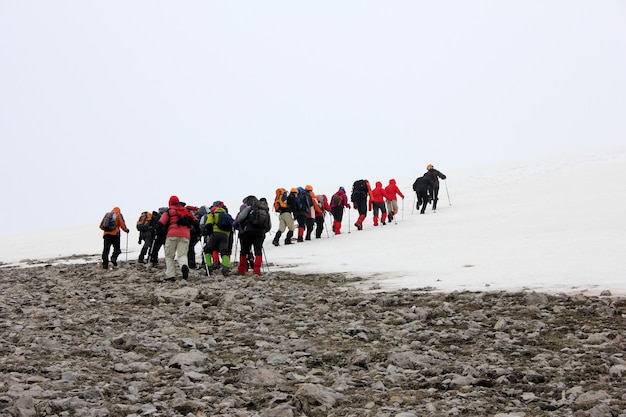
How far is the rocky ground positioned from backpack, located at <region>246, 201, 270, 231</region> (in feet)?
14.1

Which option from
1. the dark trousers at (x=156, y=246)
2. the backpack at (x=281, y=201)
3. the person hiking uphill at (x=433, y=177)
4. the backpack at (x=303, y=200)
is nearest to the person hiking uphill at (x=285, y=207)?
the backpack at (x=281, y=201)

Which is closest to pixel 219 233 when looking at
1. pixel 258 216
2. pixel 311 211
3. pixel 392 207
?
pixel 258 216

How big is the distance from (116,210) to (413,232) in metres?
10.5

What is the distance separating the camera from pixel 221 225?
16750 mm

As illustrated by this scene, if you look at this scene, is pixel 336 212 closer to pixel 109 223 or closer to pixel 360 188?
pixel 360 188

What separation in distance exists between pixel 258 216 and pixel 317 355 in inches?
348

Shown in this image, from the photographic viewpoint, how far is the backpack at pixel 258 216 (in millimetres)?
16250

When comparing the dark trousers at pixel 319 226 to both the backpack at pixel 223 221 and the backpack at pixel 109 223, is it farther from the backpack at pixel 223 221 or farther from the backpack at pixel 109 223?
the backpack at pixel 223 221

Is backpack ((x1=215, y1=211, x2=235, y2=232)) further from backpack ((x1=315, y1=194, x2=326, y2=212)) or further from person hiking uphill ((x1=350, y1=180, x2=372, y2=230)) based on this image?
person hiking uphill ((x1=350, y1=180, x2=372, y2=230))

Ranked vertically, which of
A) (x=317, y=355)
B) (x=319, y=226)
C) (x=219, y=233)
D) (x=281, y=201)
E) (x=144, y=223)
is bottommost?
(x=317, y=355)

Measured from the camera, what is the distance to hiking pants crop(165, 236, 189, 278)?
1552 centimetres

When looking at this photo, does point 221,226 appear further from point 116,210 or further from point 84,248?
point 84,248

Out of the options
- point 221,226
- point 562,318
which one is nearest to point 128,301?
point 221,226

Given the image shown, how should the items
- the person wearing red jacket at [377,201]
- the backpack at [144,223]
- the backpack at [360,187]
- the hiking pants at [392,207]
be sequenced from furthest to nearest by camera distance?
the hiking pants at [392,207], the person wearing red jacket at [377,201], the backpack at [360,187], the backpack at [144,223]
